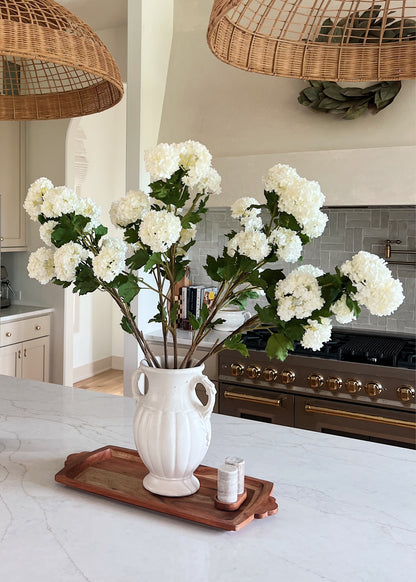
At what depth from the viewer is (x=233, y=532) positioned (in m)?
1.13

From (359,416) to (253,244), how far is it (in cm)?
182

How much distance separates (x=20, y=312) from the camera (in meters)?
4.13

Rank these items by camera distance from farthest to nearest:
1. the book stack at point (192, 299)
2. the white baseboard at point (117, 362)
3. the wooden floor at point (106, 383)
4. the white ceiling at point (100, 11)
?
1. the white baseboard at point (117, 362)
2. the wooden floor at point (106, 383)
3. the white ceiling at point (100, 11)
4. the book stack at point (192, 299)

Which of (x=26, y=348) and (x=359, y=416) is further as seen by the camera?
(x=26, y=348)

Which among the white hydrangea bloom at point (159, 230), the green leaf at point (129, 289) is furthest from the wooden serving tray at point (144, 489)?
the white hydrangea bloom at point (159, 230)

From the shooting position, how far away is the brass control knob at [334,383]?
8.99 feet

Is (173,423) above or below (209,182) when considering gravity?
below

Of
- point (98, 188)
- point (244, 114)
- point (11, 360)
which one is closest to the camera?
point (244, 114)

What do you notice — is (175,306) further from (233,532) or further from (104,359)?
(104,359)

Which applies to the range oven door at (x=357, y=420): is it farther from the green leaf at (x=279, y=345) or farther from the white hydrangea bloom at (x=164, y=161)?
the white hydrangea bloom at (x=164, y=161)

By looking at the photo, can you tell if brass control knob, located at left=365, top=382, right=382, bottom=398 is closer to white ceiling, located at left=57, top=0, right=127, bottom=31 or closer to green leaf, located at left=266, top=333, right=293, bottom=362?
green leaf, located at left=266, top=333, right=293, bottom=362

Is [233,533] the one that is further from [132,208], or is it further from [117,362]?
[117,362]

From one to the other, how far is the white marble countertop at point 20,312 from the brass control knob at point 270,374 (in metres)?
1.90

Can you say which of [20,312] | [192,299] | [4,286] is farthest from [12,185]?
[192,299]
